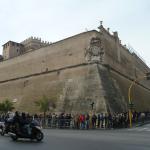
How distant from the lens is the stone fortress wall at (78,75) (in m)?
33.0

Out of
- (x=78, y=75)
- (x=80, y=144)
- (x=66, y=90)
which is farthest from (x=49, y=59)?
(x=80, y=144)

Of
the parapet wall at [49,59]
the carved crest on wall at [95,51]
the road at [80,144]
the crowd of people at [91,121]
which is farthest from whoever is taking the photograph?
the parapet wall at [49,59]

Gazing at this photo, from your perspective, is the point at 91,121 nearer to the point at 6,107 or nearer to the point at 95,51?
the point at 95,51

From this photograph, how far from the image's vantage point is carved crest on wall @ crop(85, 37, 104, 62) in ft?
118

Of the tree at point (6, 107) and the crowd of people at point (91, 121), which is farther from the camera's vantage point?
the tree at point (6, 107)

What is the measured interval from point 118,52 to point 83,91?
11503 millimetres

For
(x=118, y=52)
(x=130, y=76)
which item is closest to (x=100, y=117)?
(x=118, y=52)

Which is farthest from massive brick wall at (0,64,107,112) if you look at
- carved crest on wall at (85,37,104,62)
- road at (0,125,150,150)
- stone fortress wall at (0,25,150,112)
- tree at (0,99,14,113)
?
road at (0,125,150,150)

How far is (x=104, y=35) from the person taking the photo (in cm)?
3869

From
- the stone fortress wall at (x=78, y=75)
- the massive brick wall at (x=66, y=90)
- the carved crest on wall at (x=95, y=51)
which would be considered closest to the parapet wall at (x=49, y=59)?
the stone fortress wall at (x=78, y=75)

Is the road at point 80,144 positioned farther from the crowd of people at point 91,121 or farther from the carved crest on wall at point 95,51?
the carved crest on wall at point 95,51

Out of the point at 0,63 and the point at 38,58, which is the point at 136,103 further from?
the point at 0,63

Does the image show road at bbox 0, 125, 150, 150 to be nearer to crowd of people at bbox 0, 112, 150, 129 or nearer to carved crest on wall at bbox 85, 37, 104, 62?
crowd of people at bbox 0, 112, 150, 129

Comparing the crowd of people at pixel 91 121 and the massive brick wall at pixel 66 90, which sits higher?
the massive brick wall at pixel 66 90
